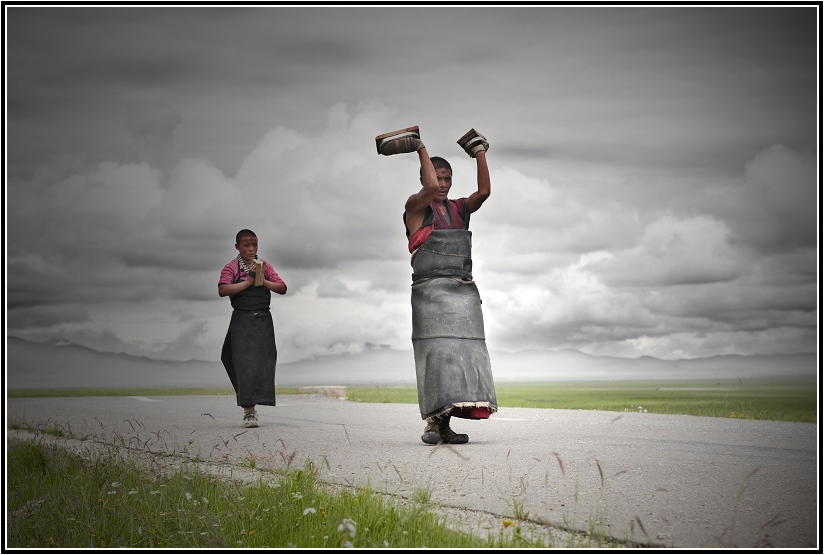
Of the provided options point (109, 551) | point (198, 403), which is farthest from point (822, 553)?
point (198, 403)

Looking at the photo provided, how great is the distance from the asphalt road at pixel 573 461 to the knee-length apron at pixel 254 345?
46cm

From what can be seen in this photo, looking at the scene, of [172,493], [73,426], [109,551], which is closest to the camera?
[109,551]

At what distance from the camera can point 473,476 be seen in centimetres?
557

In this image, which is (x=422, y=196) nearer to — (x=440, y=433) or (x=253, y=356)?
(x=440, y=433)

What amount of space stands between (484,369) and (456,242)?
112cm

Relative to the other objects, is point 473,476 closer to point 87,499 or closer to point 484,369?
point 484,369

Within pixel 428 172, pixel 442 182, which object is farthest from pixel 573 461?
pixel 442 182

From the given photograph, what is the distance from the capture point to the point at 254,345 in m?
10.0

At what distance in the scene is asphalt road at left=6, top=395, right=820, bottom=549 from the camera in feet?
13.9

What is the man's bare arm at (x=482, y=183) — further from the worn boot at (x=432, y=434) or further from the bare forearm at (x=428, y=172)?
the worn boot at (x=432, y=434)

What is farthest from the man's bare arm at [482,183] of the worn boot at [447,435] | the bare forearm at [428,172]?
the worn boot at [447,435]

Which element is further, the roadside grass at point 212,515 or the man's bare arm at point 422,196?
the man's bare arm at point 422,196

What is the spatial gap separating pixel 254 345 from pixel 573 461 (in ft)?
16.0

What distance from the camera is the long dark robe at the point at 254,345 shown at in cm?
993
